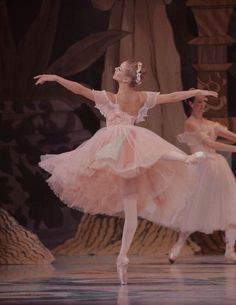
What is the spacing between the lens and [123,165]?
5074mm

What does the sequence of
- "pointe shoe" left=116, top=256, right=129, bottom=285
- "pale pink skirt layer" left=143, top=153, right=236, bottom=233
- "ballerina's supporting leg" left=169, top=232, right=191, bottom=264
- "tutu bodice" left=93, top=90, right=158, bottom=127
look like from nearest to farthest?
"pointe shoe" left=116, top=256, right=129, bottom=285, "tutu bodice" left=93, top=90, right=158, bottom=127, "ballerina's supporting leg" left=169, top=232, right=191, bottom=264, "pale pink skirt layer" left=143, top=153, right=236, bottom=233

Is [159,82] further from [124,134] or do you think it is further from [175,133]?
[124,134]

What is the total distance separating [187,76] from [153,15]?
79 centimetres

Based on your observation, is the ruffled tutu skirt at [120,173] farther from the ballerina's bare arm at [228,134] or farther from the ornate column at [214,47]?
the ornate column at [214,47]

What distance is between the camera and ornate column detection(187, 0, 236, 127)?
8805 millimetres

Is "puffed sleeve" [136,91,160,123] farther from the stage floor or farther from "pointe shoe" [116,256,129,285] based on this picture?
the stage floor

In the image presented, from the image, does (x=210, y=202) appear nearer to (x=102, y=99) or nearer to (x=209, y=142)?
(x=209, y=142)

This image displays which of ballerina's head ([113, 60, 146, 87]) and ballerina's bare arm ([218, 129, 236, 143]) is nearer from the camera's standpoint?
ballerina's head ([113, 60, 146, 87])

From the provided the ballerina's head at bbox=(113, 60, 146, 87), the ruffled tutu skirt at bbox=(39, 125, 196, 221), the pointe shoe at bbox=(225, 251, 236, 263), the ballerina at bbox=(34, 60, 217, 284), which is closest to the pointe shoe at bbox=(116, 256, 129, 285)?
the ballerina at bbox=(34, 60, 217, 284)

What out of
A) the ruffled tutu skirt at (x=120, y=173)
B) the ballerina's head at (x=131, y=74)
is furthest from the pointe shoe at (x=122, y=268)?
the ballerina's head at (x=131, y=74)

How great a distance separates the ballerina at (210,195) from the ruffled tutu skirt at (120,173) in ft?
6.32

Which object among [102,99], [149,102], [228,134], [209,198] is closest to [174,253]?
[209,198]

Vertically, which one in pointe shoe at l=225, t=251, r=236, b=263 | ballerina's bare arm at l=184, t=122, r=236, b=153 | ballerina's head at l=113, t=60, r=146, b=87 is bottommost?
pointe shoe at l=225, t=251, r=236, b=263

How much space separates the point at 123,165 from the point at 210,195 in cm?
260
